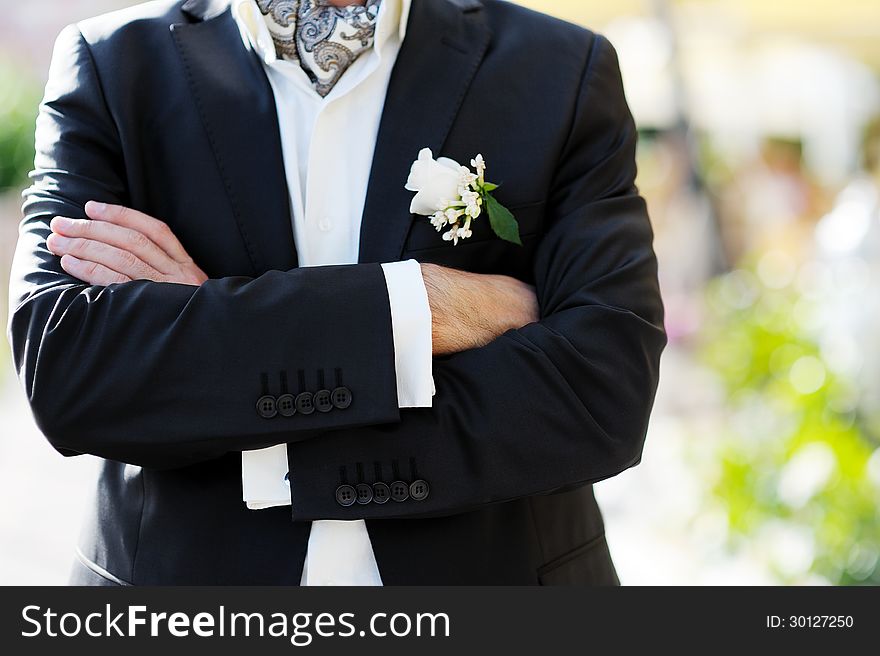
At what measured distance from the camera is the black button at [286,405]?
1360mm

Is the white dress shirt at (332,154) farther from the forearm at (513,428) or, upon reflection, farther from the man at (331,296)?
the forearm at (513,428)

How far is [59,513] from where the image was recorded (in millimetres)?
4723

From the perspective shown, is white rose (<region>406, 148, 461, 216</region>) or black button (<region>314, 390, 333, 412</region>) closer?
black button (<region>314, 390, 333, 412</region>)

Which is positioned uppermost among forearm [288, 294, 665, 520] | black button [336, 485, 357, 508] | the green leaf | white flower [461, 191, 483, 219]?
white flower [461, 191, 483, 219]

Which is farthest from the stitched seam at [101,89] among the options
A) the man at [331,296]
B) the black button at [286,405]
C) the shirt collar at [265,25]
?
the black button at [286,405]

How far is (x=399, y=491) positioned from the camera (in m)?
1.40

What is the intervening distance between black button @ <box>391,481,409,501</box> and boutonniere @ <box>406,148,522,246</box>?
0.38 metres

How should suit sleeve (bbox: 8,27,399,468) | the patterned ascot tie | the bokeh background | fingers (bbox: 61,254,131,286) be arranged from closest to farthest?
suit sleeve (bbox: 8,27,399,468), fingers (bbox: 61,254,131,286), the patterned ascot tie, the bokeh background

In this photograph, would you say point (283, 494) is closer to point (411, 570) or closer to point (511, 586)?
point (411, 570)

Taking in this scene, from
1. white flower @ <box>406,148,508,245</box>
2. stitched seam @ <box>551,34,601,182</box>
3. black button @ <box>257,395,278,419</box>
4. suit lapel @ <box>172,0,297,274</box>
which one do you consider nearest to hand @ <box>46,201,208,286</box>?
suit lapel @ <box>172,0,297,274</box>

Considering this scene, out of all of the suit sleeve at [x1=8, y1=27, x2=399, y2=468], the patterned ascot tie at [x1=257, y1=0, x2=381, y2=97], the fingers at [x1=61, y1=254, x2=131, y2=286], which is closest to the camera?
the suit sleeve at [x1=8, y1=27, x2=399, y2=468]

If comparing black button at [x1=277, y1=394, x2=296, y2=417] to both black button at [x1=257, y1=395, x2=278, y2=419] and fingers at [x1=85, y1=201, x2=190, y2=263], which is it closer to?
black button at [x1=257, y1=395, x2=278, y2=419]

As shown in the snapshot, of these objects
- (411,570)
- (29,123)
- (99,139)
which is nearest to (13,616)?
(411,570)

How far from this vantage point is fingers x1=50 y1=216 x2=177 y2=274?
4.83ft
